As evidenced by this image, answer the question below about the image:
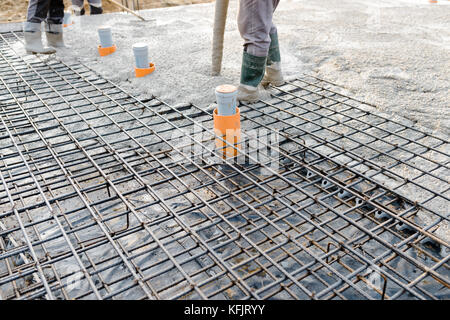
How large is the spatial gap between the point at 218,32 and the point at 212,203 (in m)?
2.13

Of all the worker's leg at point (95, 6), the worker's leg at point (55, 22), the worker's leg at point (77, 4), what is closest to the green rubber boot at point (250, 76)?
the worker's leg at point (55, 22)

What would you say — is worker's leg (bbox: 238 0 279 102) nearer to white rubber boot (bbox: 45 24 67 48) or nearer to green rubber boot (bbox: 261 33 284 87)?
green rubber boot (bbox: 261 33 284 87)

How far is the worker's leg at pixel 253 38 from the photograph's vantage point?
3.09m

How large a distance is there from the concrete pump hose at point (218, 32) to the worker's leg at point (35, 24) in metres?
1.95

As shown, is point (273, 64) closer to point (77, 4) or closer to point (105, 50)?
point (105, 50)

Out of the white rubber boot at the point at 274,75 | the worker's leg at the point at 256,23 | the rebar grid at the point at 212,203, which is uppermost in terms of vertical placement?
the worker's leg at the point at 256,23

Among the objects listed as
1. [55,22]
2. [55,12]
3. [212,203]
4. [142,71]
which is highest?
[55,12]

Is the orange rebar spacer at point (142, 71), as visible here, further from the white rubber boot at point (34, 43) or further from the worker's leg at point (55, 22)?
the worker's leg at point (55, 22)

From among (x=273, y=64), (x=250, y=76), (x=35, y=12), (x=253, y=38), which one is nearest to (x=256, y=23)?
(x=253, y=38)

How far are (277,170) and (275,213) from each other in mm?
475

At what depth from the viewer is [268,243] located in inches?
81.7

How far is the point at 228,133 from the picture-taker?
8.71 feet

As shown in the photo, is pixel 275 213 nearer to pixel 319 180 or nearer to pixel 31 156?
pixel 319 180

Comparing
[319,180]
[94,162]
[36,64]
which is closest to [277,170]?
[319,180]
